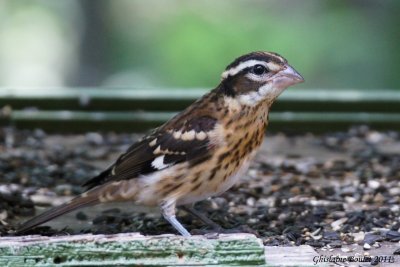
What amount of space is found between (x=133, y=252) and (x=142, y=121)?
3767 mm

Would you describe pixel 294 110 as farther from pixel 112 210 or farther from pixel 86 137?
pixel 112 210

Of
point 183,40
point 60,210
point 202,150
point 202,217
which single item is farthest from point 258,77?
point 183,40

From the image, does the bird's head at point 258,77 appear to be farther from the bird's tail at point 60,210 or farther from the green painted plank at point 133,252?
the green painted plank at point 133,252

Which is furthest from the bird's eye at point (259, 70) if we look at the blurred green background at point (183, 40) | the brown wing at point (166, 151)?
the blurred green background at point (183, 40)

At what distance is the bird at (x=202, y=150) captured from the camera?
5.25 meters

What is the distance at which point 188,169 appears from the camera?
17.2ft

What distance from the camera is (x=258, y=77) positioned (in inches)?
211

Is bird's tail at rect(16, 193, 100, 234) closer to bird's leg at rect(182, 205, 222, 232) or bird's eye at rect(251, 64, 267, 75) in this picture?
bird's leg at rect(182, 205, 222, 232)

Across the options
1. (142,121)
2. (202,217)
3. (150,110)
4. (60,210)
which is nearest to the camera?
(60,210)

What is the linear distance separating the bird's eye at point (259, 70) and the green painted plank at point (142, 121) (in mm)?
2324

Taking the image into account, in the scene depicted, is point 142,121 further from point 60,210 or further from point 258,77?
point 60,210

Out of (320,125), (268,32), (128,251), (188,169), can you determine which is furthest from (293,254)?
(268,32)

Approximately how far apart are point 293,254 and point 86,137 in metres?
3.71

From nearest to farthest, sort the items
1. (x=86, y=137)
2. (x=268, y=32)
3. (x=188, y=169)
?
1. (x=188, y=169)
2. (x=86, y=137)
3. (x=268, y=32)
